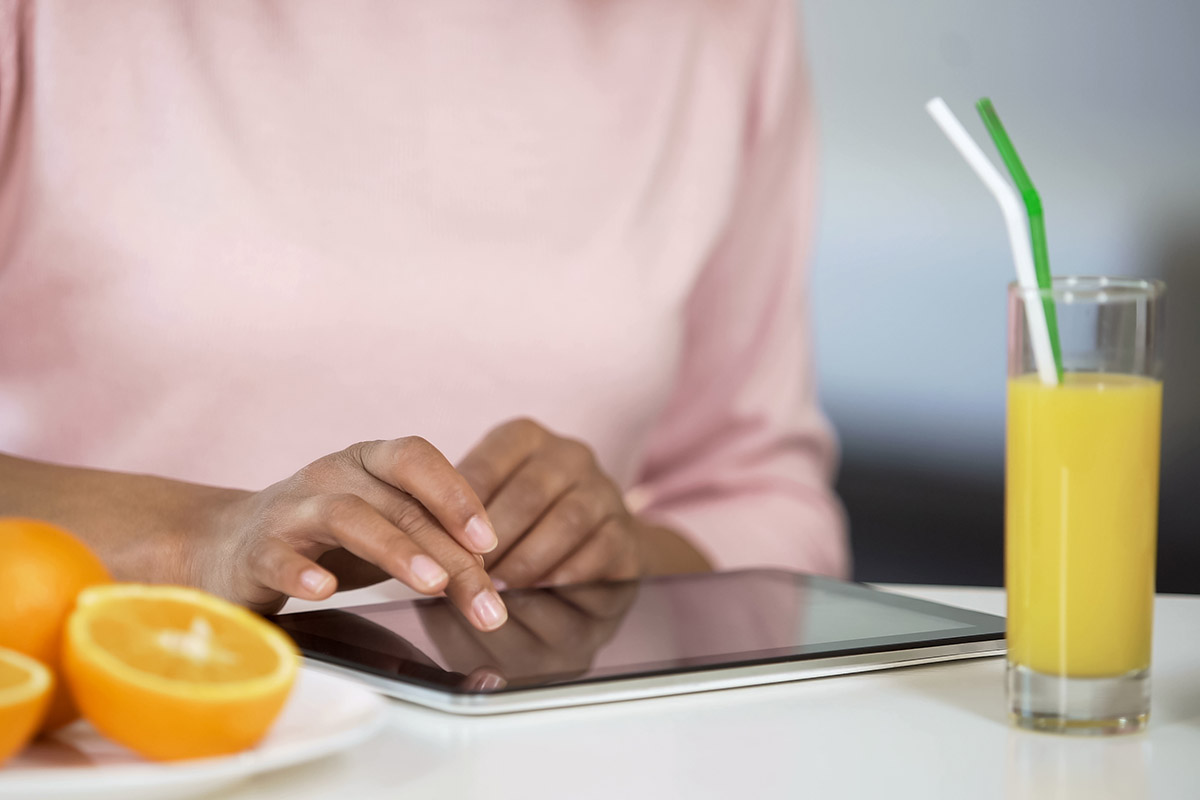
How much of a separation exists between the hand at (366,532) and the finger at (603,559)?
0.19 meters

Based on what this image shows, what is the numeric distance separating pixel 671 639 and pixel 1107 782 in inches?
9.1

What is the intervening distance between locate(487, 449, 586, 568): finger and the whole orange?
0.41m

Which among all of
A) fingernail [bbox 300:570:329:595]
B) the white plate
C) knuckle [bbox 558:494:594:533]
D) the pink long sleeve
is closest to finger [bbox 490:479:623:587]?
knuckle [bbox 558:494:594:533]

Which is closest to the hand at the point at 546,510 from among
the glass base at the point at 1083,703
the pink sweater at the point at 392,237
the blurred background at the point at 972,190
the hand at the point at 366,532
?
the hand at the point at 366,532

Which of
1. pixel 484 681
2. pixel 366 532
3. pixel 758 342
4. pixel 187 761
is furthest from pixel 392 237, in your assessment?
pixel 187 761

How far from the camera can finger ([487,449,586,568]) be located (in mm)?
896

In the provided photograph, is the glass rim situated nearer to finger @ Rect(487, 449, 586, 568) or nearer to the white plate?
the white plate

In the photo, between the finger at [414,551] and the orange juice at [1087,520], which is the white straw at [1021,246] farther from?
the finger at [414,551]

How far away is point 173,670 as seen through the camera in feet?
1.48

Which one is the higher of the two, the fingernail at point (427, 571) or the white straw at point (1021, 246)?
the white straw at point (1021, 246)

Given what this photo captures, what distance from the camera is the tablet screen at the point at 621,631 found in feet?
1.98

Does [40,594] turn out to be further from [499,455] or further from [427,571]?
[499,455]

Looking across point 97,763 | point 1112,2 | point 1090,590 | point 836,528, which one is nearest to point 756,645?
point 1090,590

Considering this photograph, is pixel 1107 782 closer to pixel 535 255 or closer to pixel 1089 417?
pixel 1089 417
